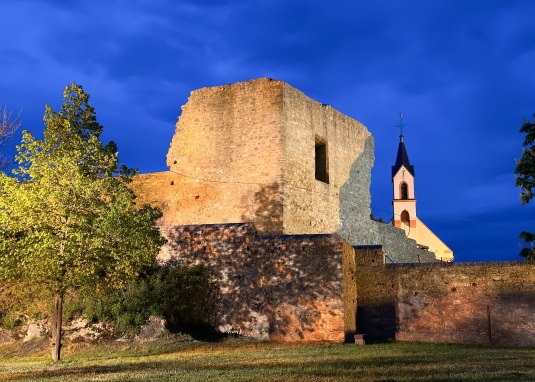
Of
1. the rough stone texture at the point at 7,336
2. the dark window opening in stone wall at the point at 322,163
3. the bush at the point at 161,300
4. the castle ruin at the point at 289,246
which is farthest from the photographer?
the dark window opening in stone wall at the point at 322,163

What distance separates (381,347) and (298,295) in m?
2.64

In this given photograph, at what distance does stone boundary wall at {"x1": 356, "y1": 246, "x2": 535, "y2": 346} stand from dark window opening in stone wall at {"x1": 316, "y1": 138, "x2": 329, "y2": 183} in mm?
5863

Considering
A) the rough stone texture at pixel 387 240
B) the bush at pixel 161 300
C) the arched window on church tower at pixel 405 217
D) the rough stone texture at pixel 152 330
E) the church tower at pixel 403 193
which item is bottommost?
the rough stone texture at pixel 152 330

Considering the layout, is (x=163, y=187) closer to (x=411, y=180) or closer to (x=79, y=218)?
(x=79, y=218)

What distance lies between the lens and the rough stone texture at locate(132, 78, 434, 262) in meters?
21.5

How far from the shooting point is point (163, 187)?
23719mm

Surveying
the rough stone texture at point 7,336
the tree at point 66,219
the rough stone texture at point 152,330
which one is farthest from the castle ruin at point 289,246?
the rough stone texture at point 7,336

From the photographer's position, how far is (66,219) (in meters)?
13.9

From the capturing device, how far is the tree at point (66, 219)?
13.3 meters

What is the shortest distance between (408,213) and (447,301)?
104 ft

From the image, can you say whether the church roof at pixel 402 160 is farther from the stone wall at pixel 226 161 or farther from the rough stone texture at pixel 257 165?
the stone wall at pixel 226 161

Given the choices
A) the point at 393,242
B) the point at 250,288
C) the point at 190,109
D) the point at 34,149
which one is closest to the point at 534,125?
the point at 250,288

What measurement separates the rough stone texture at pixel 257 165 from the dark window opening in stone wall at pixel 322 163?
15 centimetres

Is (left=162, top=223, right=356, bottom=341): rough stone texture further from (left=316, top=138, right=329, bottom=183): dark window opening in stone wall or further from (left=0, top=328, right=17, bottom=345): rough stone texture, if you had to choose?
(left=316, top=138, right=329, bottom=183): dark window opening in stone wall
